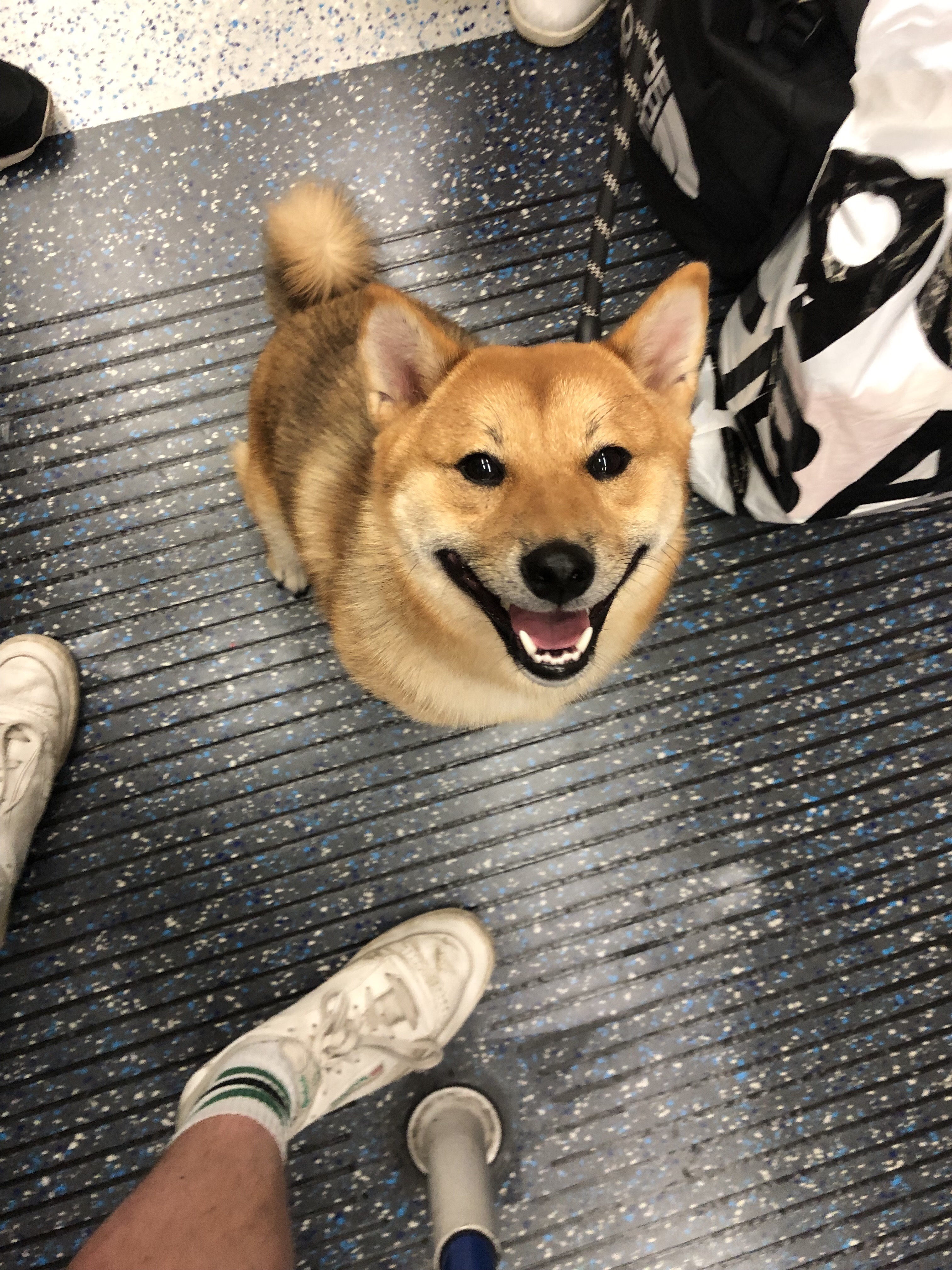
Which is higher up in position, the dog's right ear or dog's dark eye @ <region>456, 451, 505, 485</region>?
the dog's right ear

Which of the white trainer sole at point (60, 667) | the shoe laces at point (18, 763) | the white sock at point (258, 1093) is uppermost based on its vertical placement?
the white trainer sole at point (60, 667)

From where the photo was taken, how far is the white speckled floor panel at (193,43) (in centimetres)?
159

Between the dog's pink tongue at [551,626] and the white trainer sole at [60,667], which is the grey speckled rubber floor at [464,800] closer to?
the white trainer sole at [60,667]

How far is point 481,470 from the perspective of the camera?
0.96m

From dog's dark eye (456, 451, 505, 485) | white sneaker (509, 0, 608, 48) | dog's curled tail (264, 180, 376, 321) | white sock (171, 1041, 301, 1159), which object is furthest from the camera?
white sneaker (509, 0, 608, 48)

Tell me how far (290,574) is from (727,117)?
112cm

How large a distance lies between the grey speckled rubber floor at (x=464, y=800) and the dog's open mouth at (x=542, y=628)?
0.55 metres

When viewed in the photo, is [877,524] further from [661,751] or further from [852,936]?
[852,936]

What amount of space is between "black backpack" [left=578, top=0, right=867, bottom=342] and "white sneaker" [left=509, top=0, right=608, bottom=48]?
0.07 metres

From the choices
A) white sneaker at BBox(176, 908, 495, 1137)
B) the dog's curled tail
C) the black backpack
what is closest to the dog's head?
the black backpack

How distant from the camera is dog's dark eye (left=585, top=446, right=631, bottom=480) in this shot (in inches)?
37.7

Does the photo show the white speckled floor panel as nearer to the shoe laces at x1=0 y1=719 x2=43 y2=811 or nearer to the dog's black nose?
the shoe laces at x1=0 y1=719 x2=43 y2=811

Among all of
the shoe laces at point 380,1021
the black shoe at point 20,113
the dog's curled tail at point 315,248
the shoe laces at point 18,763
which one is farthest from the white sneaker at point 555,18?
the shoe laces at point 380,1021

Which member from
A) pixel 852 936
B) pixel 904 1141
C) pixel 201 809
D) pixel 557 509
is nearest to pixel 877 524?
pixel 852 936
